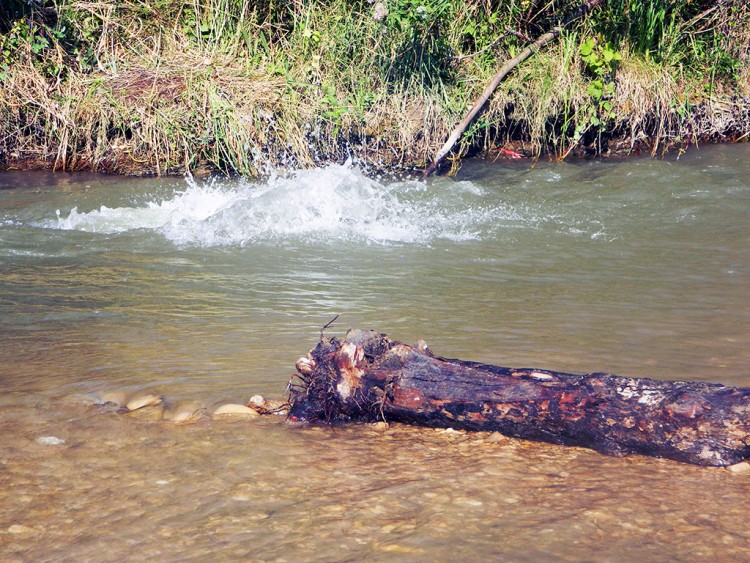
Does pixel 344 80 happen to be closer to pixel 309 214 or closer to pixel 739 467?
pixel 309 214

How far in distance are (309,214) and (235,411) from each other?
12.0 feet

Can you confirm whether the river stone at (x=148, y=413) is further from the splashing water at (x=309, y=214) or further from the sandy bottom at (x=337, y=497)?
the splashing water at (x=309, y=214)

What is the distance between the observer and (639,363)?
364 cm

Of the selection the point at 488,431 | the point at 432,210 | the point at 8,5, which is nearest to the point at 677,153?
the point at 432,210

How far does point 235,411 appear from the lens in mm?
3248

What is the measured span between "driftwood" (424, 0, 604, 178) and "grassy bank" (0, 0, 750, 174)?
0.11m

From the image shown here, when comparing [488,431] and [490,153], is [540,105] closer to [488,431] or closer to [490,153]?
[490,153]

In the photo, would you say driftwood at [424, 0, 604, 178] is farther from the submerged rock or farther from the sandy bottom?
the sandy bottom

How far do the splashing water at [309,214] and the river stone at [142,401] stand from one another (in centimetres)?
281

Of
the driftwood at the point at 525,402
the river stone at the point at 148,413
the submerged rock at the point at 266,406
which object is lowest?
the river stone at the point at 148,413

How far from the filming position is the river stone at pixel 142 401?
3318 mm

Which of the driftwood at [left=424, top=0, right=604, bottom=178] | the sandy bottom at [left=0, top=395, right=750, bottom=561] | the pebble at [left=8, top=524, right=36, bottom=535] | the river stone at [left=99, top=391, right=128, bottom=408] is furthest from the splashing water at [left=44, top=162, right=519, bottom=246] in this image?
the pebble at [left=8, top=524, right=36, bottom=535]

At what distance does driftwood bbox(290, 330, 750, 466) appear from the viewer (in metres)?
2.64

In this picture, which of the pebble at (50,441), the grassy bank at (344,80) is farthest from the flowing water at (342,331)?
the grassy bank at (344,80)
